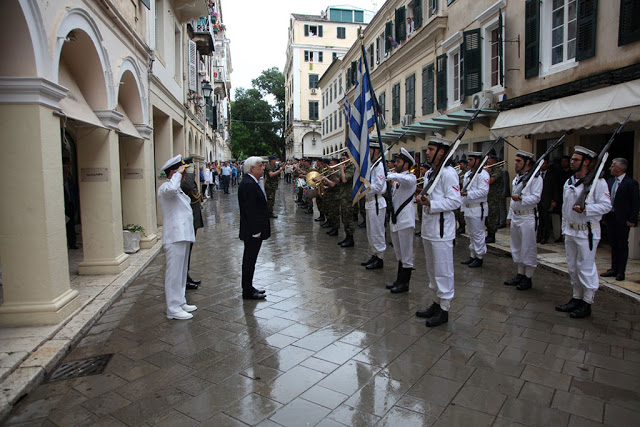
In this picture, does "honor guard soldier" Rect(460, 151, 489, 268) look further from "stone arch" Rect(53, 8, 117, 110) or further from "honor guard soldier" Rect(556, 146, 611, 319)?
"stone arch" Rect(53, 8, 117, 110)

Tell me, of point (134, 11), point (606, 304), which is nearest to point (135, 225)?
point (134, 11)

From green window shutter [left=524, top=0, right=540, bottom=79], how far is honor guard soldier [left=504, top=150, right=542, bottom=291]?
19.4ft

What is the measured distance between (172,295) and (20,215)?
1788 millimetres

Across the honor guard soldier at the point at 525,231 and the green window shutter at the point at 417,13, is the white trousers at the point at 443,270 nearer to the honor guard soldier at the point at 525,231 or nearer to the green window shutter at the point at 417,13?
the honor guard soldier at the point at 525,231

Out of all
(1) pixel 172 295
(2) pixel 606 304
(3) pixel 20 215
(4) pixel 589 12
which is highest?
(4) pixel 589 12

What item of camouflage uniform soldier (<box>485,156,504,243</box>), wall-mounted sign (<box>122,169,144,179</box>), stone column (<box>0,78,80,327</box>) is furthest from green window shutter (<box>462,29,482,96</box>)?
stone column (<box>0,78,80,327</box>)

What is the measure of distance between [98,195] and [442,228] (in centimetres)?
524

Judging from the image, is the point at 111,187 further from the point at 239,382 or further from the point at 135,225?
the point at 239,382

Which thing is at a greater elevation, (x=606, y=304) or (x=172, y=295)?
(x=172, y=295)

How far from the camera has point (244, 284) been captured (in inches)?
235

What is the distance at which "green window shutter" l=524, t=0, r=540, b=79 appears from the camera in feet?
34.8

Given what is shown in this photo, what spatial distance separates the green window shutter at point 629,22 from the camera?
780cm

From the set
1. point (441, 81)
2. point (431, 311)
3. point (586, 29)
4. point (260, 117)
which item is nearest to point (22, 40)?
point (431, 311)

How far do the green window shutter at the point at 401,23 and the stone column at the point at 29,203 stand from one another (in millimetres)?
17086
